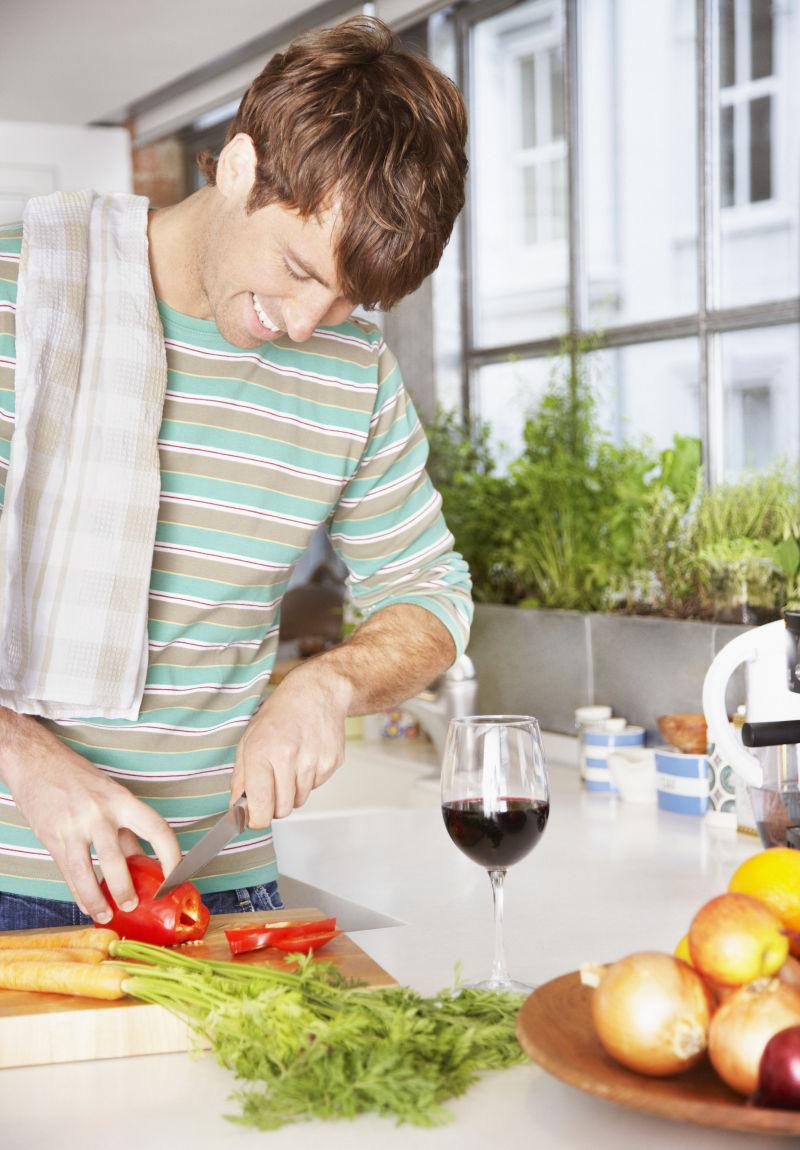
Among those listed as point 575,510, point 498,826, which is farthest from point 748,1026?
point 575,510

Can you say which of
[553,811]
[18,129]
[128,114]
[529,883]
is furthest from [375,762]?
[128,114]

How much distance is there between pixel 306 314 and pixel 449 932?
0.62m

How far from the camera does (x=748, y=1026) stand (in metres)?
0.75

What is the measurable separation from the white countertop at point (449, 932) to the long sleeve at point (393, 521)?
0.32m

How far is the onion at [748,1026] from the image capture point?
75cm

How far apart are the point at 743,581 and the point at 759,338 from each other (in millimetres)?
843

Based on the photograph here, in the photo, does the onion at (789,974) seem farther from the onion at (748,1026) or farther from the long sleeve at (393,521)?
the long sleeve at (393,521)

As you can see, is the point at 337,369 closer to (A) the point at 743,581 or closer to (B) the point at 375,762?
(A) the point at 743,581

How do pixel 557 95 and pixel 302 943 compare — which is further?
pixel 557 95

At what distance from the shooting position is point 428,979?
45.4 inches

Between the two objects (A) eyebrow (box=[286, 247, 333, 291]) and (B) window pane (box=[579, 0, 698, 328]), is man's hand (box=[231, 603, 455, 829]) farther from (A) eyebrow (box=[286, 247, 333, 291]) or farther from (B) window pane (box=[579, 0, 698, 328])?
(B) window pane (box=[579, 0, 698, 328])

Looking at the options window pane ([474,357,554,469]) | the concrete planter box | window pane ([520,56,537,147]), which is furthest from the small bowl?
window pane ([520,56,537,147])

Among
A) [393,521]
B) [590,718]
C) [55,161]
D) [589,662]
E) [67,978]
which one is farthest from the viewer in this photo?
[55,161]

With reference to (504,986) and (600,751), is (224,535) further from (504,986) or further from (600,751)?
(600,751)
